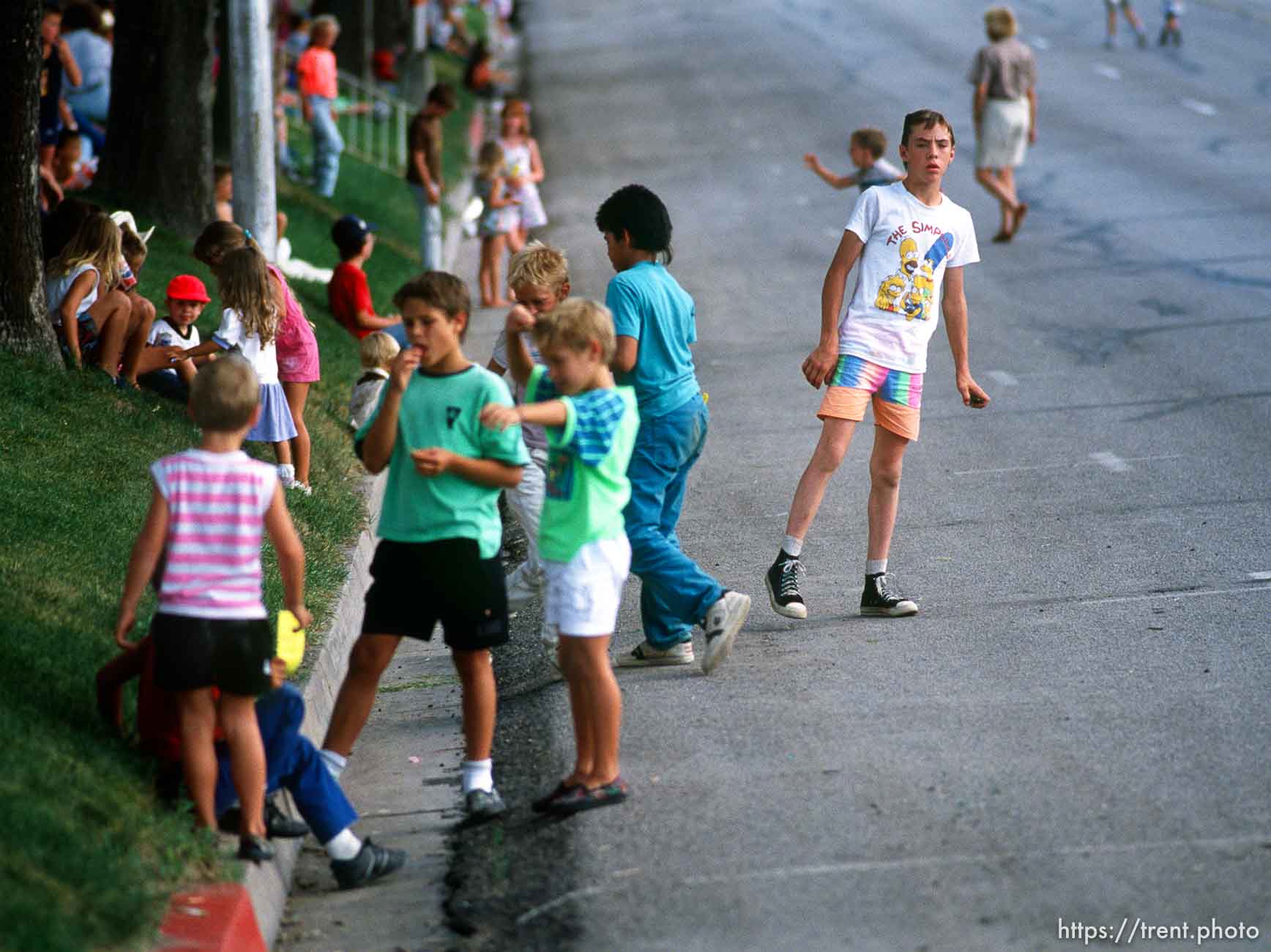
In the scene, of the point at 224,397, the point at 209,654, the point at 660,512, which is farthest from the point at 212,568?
the point at 660,512

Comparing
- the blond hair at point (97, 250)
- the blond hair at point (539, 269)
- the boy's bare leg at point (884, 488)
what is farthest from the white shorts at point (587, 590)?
the blond hair at point (97, 250)

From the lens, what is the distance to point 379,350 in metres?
10.6

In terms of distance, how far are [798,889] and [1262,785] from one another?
1556mm

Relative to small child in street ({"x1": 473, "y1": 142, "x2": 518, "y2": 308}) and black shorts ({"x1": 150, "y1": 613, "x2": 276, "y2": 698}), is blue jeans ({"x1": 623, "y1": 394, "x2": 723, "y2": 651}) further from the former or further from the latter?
small child in street ({"x1": 473, "y1": 142, "x2": 518, "y2": 308})

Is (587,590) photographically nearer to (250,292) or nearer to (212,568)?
(212,568)

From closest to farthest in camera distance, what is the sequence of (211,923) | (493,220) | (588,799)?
1. (211,923)
2. (588,799)
3. (493,220)

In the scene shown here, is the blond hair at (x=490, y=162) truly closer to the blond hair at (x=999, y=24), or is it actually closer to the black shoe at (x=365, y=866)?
the blond hair at (x=999, y=24)

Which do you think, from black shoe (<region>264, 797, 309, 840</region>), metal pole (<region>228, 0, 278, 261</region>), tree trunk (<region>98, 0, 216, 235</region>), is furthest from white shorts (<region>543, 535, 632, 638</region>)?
tree trunk (<region>98, 0, 216, 235</region>)

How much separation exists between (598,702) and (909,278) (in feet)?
8.74

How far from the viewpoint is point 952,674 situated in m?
6.88

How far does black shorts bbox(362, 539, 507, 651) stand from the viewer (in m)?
5.62

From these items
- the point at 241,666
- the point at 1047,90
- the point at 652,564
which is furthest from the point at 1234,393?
the point at 1047,90

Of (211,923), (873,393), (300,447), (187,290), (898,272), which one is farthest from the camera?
(187,290)

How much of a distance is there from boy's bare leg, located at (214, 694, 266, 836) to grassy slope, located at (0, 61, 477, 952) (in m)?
0.15
